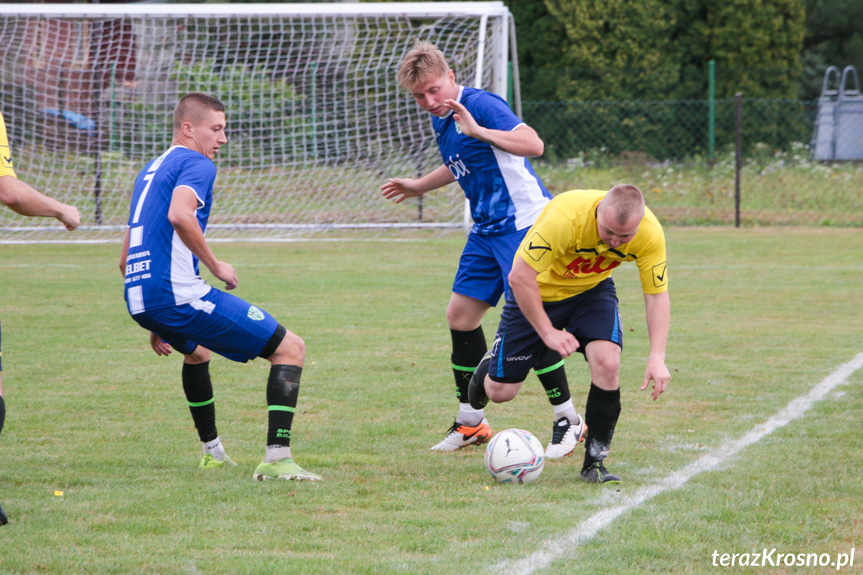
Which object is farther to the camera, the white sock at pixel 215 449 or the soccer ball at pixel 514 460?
the white sock at pixel 215 449

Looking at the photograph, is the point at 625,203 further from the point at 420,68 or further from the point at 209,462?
the point at 209,462

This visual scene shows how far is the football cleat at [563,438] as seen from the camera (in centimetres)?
494

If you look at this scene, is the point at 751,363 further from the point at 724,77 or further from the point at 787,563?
the point at 724,77

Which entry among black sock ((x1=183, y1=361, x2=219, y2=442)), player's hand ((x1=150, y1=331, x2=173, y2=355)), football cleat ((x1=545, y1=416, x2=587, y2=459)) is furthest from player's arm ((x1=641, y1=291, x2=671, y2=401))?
player's hand ((x1=150, y1=331, x2=173, y2=355))

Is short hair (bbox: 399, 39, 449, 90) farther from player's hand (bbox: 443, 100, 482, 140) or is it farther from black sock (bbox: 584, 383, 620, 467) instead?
black sock (bbox: 584, 383, 620, 467)

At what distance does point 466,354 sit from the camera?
5.40 metres

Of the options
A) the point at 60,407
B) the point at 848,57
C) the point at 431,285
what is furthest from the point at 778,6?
the point at 60,407

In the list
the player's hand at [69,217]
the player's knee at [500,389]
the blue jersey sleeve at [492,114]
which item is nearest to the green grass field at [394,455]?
the player's knee at [500,389]

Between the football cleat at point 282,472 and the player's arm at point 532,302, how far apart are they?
47.5 inches

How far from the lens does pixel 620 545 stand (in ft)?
11.7

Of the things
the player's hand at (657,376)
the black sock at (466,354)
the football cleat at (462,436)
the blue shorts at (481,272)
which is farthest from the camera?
the black sock at (466,354)

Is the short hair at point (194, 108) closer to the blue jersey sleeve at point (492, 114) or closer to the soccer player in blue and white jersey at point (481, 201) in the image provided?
the soccer player in blue and white jersey at point (481, 201)

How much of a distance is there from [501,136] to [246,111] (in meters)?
11.6

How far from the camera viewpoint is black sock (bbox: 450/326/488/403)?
5387 mm
